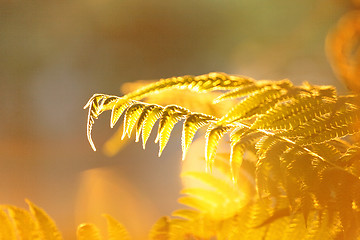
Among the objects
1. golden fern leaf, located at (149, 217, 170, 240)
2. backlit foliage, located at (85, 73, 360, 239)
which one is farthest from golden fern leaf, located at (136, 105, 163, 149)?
golden fern leaf, located at (149, 217, 170, 240)

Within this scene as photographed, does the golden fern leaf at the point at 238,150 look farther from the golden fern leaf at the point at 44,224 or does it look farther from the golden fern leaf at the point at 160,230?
the golden fern leaf at the point at 44,224

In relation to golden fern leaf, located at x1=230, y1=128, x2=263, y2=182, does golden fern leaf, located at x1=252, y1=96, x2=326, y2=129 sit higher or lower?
higher

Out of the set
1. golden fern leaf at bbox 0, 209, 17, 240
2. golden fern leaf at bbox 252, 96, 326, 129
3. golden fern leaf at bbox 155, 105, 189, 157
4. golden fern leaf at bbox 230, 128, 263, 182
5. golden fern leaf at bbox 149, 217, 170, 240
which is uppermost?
golden fern leaf at bbox 252, 96, 326, 129

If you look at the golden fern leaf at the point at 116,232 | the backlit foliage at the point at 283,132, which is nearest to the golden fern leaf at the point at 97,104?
the backlit foliage at the point at 283,132

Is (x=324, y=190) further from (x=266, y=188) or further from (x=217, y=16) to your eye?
(x=217, y=16)

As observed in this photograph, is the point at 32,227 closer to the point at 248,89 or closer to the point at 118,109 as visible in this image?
the point at 118,109

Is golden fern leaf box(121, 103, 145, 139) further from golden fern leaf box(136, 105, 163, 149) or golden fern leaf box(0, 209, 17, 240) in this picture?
golden fern leaf box(0, 209, 17, 240)
